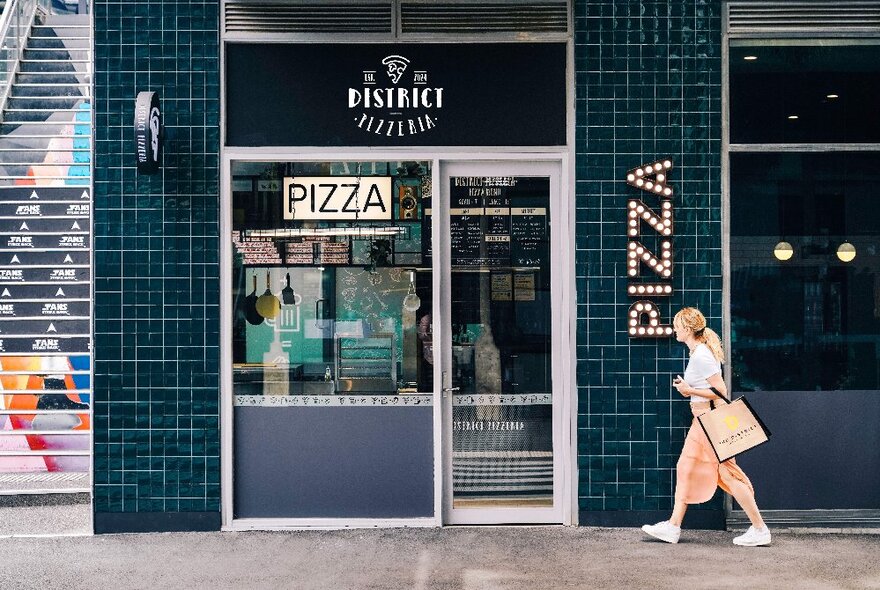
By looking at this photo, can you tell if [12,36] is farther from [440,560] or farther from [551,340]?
[440,560]

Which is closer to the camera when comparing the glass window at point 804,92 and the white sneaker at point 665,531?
the white sneaker at point 665,531

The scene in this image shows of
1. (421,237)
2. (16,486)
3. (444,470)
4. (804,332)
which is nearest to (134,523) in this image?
(16,486)

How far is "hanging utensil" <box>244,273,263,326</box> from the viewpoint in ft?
27.1

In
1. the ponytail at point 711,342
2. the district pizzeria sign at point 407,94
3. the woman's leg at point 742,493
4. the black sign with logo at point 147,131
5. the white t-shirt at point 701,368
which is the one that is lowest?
the woman's leg at point 742,493

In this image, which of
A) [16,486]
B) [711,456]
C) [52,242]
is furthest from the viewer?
[52,242]

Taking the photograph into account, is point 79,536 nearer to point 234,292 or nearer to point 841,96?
point 234,292

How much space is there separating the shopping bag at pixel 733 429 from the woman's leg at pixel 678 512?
0.53 meters

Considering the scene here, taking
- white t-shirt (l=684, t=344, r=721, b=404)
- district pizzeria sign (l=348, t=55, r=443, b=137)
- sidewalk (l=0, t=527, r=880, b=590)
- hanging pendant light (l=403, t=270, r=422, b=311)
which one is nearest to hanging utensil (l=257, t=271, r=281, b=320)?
hanging pendant light (l=403, t=270, r=422, b=311)

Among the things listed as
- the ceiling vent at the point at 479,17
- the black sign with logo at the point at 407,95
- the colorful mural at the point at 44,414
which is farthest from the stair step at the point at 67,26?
the ceiling vent at the point at 479,17

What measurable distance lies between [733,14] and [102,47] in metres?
5.38

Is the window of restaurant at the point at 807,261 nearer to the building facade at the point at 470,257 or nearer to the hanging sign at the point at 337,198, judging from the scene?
the building facade at the point at 470,257

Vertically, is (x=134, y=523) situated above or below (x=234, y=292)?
below

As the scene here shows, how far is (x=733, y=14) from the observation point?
27.0 ft

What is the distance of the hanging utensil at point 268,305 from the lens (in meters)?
8.30
